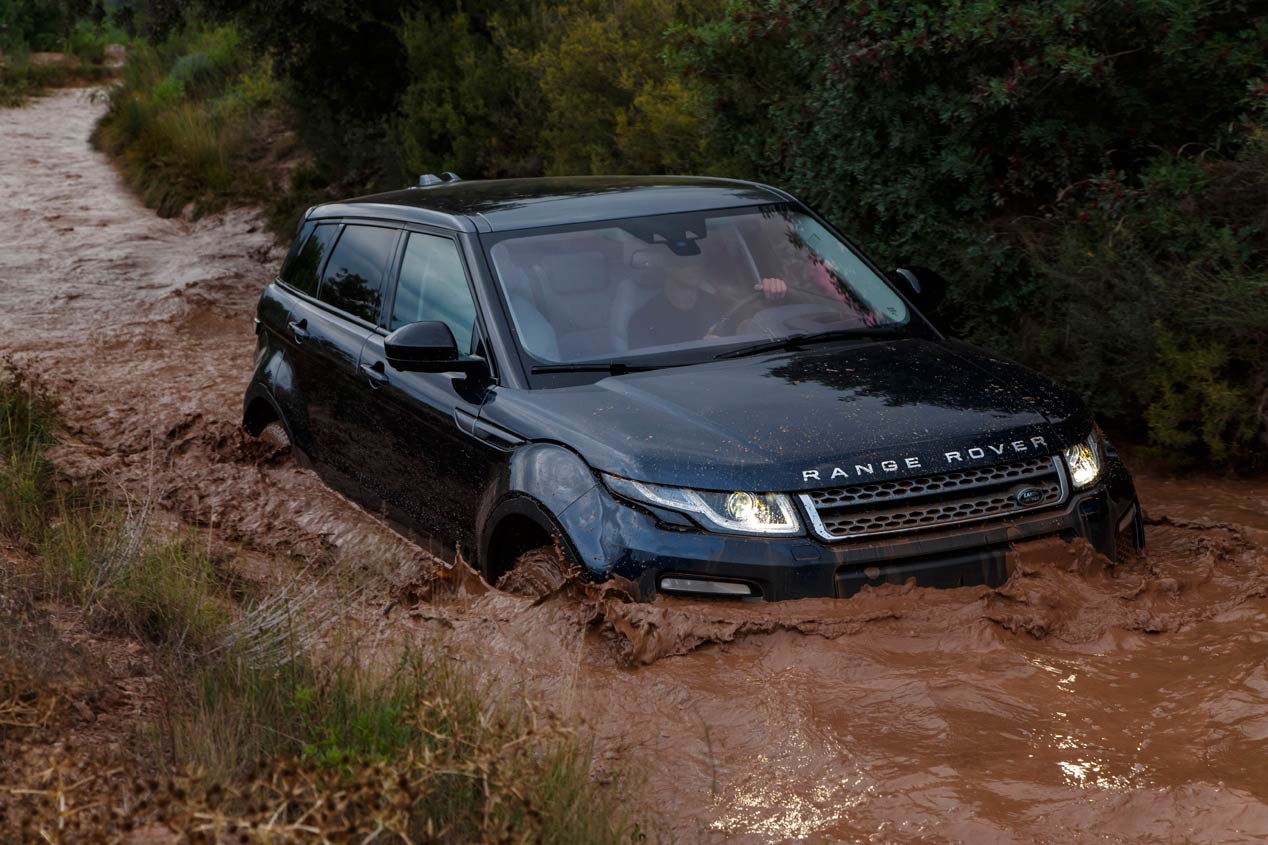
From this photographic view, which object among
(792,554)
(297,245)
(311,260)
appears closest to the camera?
(792,554)

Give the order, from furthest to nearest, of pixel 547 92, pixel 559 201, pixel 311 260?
1. pixel 547 92
2. pixel 311 260
3. pixel 559 201

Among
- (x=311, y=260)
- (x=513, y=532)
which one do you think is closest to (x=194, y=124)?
(x=311, y=260)

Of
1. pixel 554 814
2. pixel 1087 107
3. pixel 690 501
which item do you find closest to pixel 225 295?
pixel 1087 107

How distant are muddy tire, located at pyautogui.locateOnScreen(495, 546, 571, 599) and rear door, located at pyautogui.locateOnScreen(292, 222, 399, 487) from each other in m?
1.53

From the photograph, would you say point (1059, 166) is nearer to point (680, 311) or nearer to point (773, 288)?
point (773, 288)

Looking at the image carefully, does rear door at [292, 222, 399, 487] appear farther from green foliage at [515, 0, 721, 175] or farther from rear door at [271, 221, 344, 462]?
green foliage at [515, 0, 721, 175]

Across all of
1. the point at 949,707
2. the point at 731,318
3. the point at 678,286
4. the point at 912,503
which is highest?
the point at 678,286

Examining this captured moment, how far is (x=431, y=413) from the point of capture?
18.2 feet

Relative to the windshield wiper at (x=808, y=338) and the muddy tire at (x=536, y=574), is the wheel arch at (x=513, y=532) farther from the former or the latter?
the windshield wiper at (x=808, y=338)

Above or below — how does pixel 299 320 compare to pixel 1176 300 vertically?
below

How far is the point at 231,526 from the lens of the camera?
23.4 feet

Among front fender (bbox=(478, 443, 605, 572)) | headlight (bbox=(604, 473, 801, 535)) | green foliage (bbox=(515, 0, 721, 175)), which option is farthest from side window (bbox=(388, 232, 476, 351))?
green foliage (bbox=(515, 0, 721, 175))

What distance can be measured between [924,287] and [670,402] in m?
1.81

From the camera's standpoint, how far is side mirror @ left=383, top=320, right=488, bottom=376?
515 cm
